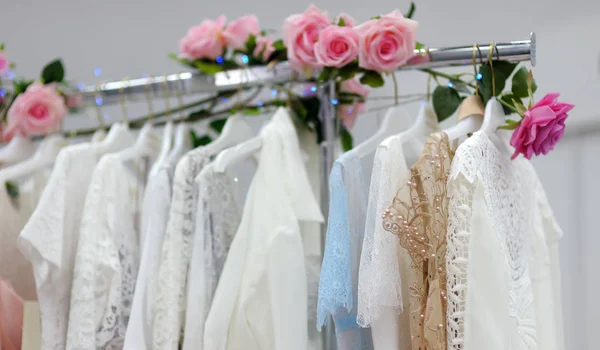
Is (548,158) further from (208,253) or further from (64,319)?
(64,319)

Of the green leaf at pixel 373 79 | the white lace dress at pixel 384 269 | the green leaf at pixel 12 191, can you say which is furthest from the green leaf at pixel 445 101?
the green leaf at pixel 12 191

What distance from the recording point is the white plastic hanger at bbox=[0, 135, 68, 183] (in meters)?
1.32

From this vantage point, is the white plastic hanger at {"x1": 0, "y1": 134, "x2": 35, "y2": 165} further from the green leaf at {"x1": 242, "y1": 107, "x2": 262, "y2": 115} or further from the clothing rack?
the green leaf at {"x1": 242, "y1": 107, "x2": 262, "y2": 115}

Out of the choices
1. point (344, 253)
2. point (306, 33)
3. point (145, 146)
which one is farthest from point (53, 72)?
point (344, 253)

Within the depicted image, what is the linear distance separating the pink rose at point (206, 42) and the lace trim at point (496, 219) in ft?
2.13

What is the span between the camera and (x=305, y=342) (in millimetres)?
1087

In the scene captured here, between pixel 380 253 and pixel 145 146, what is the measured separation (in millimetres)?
658

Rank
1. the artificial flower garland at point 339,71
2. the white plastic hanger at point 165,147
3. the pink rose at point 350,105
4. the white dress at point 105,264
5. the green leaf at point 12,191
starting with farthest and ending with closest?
1. the green leaf at point 12,191
2. the pink rose at point 350,105
3. the white plastic hanger at point 165,147
4. the white dress at point 105,264
5. the artificial flower garland at point 339,71

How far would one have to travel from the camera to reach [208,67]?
141 centimetres

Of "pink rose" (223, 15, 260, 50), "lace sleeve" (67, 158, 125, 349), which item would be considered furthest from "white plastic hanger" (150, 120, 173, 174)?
"pink rose" (223, 15, 260, 50)

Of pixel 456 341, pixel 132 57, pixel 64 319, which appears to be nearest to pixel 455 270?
pixel 456 341

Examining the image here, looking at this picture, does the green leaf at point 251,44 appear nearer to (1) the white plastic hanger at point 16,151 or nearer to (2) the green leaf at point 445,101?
(2) the green leaf at point 445,101

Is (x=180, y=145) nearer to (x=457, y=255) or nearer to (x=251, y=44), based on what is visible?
(x=251, y=44)

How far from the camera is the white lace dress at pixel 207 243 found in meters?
1.10
